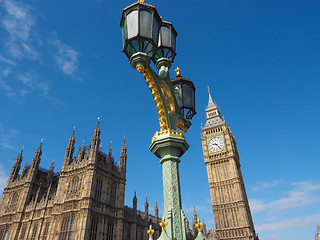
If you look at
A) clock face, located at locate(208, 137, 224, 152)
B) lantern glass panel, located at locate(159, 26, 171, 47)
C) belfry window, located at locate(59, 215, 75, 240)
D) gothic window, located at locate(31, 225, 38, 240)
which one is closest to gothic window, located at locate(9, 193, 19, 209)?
gothic window, located at locate(31, 225, 38, 240)

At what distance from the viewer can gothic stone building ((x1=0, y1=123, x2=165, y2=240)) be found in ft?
99.7

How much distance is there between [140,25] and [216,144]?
210 ft

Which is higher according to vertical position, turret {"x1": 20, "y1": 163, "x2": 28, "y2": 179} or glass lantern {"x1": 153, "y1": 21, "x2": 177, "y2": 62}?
turret {"x1": 20, "y1": 163, "x2": 28, "y2": 179}

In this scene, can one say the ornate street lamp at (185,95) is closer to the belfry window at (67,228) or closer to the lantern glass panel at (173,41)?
the lantern glass panel at (173,41)

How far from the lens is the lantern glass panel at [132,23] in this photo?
472 centimetres

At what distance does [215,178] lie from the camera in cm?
6141

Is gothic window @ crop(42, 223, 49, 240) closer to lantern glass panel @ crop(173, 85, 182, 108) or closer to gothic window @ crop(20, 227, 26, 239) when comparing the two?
gothic window @ crop(20, 227, 26, 239)

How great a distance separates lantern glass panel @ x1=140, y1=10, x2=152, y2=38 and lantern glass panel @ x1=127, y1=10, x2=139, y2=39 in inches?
4.3

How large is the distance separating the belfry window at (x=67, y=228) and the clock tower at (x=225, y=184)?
121 feet

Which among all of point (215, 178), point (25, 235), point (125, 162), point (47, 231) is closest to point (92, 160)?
point (125, 162)

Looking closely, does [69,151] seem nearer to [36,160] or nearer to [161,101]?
[36,160]

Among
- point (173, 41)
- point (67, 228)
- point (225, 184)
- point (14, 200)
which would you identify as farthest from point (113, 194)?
point (225, 184)

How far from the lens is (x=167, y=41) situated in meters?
5.89

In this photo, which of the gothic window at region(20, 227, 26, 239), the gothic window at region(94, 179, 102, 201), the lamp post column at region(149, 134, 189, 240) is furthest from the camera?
the gothic window at region(20, 227, 26, 239)
